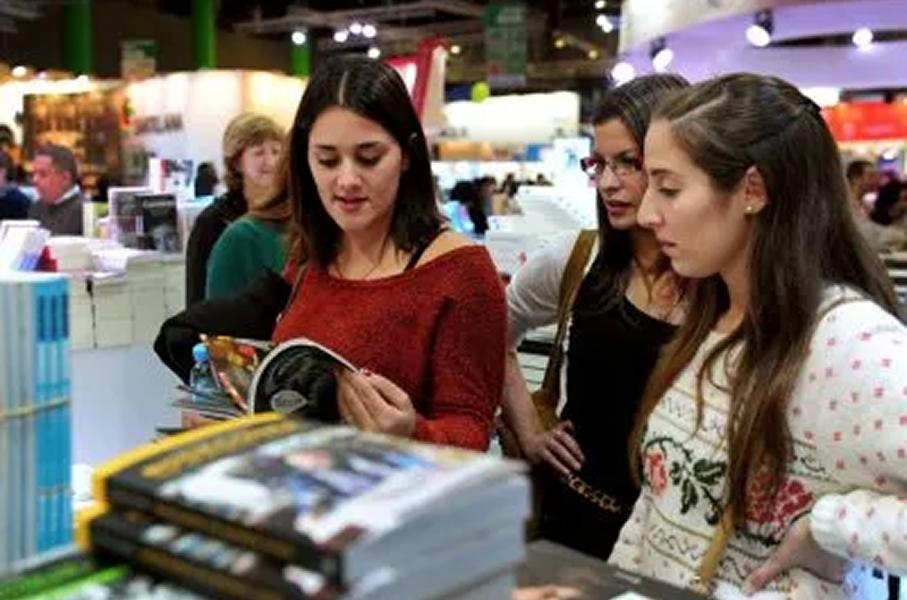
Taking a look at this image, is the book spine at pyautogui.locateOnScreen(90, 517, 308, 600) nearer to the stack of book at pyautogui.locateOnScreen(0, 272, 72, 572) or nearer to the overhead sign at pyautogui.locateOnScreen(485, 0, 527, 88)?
the stack of book at pyautogui.locateOnScreen(0, 272, 72, 572)

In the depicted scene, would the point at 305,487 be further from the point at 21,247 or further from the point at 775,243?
the point at 775,243

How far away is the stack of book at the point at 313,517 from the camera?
27.8 inches

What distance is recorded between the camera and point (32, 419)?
1077mm

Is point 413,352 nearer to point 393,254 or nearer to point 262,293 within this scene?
point 393,254

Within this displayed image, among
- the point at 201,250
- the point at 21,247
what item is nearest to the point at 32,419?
the point at 21,247

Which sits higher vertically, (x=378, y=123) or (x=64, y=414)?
(x=378, y=123)

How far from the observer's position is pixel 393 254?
1793mm

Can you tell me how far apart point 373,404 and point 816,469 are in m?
0.58

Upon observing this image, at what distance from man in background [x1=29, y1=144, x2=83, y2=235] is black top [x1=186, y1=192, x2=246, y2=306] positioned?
2.71 metres

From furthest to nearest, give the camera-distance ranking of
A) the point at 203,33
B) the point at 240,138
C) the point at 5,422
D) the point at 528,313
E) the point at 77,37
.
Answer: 1. the point at 203,33
2. the point at 77,37
3. the point at 240,138
4. the point at 528,313
5. the point at 5,422

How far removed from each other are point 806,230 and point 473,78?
71.2 feet

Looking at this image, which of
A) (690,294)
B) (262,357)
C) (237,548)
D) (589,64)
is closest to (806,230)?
(690,294)

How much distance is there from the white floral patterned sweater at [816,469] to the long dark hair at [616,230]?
0.49 metres

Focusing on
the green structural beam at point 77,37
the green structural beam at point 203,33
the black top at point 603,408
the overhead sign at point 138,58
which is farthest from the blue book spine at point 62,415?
the green structural beam at point 203,33
